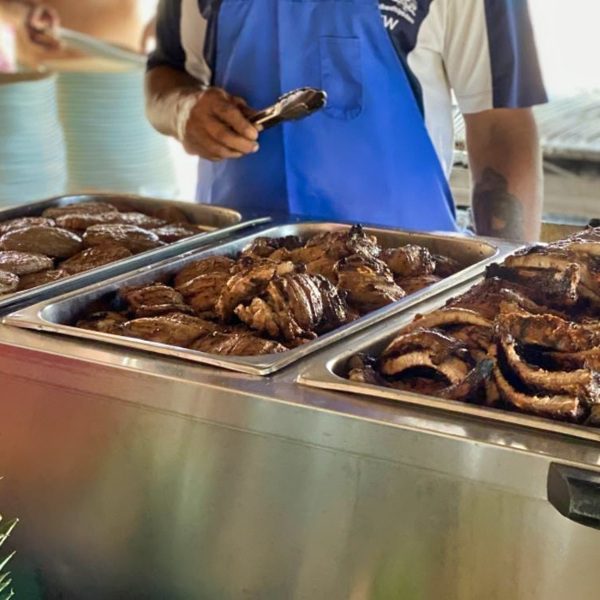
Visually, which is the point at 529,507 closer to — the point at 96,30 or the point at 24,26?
the point at 24,26

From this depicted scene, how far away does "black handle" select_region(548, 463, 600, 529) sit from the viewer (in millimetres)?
979

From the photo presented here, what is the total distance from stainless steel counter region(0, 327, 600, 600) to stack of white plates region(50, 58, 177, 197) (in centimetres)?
285

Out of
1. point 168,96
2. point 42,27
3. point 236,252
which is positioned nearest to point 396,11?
point 168,96

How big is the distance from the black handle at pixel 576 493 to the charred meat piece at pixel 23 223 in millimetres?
1394

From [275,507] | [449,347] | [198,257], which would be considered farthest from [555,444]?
[198,257]

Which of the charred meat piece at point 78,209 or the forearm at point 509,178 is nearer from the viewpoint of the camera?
the charred meat piece at point 78,209

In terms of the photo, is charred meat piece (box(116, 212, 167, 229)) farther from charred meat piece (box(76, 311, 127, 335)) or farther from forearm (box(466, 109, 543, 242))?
forearm (box(466, 109, 543, 242))

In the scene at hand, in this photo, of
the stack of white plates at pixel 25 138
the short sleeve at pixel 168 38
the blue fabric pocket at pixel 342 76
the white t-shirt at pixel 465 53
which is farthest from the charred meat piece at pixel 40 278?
the stack of white plates at pixel 25 138

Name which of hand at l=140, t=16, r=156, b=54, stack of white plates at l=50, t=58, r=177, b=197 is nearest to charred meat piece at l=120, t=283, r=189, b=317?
stack of white plates at l=50, t=58, r=177, b=197

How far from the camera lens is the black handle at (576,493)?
98cm

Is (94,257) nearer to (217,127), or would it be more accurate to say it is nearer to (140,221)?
(140,221)

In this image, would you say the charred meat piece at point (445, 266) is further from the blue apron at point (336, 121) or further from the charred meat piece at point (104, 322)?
the charred meat piece at point (104, 322)

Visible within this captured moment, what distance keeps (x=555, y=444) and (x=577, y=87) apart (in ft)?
9.81

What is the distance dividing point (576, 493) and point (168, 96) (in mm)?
1832
